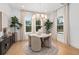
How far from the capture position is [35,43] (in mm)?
3893

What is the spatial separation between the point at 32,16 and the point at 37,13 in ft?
0.60

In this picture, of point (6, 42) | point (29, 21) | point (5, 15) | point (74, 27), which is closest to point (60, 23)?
point (74, 27)

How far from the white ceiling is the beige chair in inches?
35.8

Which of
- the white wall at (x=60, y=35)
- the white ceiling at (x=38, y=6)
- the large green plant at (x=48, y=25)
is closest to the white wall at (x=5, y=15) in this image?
the white ceiling at (x=38, y=6)

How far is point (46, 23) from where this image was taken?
374cm

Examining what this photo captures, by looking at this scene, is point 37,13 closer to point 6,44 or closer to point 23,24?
point 23,24

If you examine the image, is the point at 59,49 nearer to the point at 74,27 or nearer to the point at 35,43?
the point at 35,43

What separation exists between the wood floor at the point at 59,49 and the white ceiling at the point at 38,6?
3.52 feet

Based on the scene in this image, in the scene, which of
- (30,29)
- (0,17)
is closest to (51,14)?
(30,29)

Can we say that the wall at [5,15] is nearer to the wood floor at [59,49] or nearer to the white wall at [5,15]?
the white wall at [5,15]

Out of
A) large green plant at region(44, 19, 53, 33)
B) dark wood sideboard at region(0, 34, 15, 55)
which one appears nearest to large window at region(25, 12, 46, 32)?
large green plant at region(44, 19, 53, 33)

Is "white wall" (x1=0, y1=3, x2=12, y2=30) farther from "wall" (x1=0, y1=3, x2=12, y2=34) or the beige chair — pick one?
the beige chair

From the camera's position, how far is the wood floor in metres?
3.58

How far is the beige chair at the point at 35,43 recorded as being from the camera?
12.6ft
